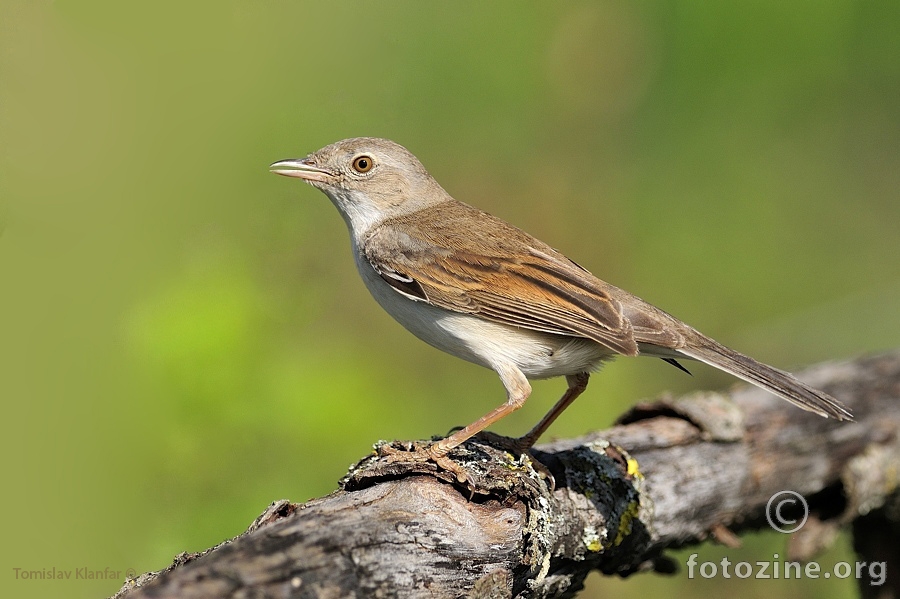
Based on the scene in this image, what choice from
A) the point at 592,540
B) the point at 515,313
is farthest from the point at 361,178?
the point at 592,540

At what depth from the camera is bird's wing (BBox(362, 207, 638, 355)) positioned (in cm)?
448

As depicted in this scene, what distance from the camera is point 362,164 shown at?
18.0 ft

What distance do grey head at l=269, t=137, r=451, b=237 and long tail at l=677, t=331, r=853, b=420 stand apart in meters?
2.00

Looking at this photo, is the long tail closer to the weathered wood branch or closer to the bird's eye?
the weathered wood branch

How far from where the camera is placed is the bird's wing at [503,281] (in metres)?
4.48

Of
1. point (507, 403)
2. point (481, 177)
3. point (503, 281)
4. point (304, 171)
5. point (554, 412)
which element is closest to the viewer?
point (507, 403)

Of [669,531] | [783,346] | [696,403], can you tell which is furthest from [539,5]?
[669,531]

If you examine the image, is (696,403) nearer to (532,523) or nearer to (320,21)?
(532,523)

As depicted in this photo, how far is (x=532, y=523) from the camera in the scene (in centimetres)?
368

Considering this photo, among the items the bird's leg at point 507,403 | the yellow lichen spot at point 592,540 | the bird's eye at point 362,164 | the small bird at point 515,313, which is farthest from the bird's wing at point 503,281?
the yellow lichen spot at point 592,540

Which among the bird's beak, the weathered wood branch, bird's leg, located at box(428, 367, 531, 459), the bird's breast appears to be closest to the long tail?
the bird's breast

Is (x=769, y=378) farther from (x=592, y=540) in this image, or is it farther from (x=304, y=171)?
(x=304, y=171)

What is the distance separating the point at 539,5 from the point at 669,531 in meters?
6.07

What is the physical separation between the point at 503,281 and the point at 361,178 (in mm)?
1289
